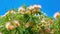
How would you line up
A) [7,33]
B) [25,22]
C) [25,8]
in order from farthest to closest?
[25,8], [25,22], [7,33]

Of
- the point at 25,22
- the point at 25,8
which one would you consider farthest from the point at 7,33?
Result: the point at 25,8

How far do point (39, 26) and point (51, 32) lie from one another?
111 mm

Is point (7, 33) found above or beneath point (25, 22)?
beneath

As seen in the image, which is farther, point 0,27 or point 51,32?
point 51,32

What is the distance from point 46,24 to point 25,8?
0.24 meters

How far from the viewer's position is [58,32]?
1.74m

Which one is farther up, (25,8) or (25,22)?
(25,8)

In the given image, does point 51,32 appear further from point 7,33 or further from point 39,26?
point 7,33

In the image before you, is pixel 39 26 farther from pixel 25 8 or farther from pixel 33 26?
pixel 25 8

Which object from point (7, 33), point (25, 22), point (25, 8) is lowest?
point (7, 33)

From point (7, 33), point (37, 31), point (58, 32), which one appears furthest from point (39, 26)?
point (7, 33)

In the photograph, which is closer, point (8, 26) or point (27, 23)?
point (8, 26)

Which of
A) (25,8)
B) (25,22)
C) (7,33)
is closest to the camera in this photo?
(7,33)

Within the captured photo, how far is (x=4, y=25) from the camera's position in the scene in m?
1.65
